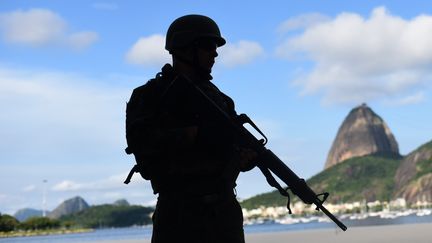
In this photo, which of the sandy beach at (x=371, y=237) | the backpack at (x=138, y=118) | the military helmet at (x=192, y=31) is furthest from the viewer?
the sandy beach at (x=371, y=237)

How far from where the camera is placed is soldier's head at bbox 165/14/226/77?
15.0 feet

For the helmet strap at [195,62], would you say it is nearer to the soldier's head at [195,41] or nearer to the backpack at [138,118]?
the soldier's head at [195,41]

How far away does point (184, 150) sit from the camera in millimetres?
4488

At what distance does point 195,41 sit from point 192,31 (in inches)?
2.9

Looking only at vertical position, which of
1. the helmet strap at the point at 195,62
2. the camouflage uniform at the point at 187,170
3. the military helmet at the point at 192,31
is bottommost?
the camouflage uniform at the point at 187,170

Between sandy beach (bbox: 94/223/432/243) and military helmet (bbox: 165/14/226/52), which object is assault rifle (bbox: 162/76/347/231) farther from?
sandy beach (bbox: 94/223/432/243)

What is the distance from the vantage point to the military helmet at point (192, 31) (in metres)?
4.55

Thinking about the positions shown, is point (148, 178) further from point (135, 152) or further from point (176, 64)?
point (176, 64)

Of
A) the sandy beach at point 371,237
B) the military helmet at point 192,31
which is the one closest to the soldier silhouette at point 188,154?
the military helmet at point 192,31

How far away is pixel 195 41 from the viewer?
4.60 metres

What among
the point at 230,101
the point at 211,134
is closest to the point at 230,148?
the point at 211,134

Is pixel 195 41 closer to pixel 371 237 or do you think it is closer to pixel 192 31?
pixel 192 31

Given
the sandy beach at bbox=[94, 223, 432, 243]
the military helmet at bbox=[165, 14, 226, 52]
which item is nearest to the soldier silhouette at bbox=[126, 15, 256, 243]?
the military helmet at bbox=[165, 14, 226, 52]

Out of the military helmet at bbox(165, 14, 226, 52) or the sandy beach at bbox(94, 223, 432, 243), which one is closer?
the military helmet at bbox(165, 14, 226, 52)
